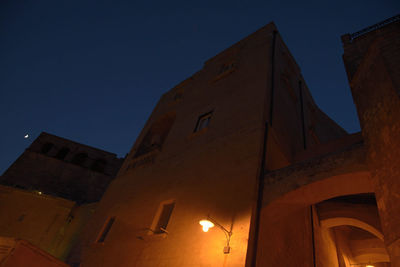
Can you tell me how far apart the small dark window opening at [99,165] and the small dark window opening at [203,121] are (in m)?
15.3

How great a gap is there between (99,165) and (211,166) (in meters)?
18.3

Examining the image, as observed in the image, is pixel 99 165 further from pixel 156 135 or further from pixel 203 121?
pixel 203 121

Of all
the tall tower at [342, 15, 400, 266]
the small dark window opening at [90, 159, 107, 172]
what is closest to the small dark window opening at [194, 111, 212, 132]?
the tall tower at [342, 15, 400, 266]

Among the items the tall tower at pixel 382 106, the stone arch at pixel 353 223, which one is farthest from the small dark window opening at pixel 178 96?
the stone arch at pixel 353 223

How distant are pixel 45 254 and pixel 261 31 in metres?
14.6

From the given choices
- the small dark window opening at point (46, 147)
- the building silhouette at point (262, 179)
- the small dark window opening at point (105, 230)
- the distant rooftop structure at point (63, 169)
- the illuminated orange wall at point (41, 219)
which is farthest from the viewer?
the small dark window opening at point (46, 147)

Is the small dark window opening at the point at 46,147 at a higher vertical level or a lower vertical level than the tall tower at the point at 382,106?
higher

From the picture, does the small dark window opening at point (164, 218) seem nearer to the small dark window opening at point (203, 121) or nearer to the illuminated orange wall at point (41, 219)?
the small dark window opening at point (203, 121)

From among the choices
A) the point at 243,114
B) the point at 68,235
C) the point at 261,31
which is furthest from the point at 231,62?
the point at 68,235

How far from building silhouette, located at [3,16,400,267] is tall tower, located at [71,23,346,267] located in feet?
0.14

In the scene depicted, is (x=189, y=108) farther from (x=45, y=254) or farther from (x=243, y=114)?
(x=45, y=254)

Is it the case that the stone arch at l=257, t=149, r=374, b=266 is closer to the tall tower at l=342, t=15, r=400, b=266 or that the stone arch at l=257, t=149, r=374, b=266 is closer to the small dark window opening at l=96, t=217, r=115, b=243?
the tall tower at l=342, t=15, r=400, b=266

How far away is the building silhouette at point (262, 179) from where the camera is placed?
6023mm

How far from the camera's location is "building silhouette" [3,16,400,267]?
602 centimetres
